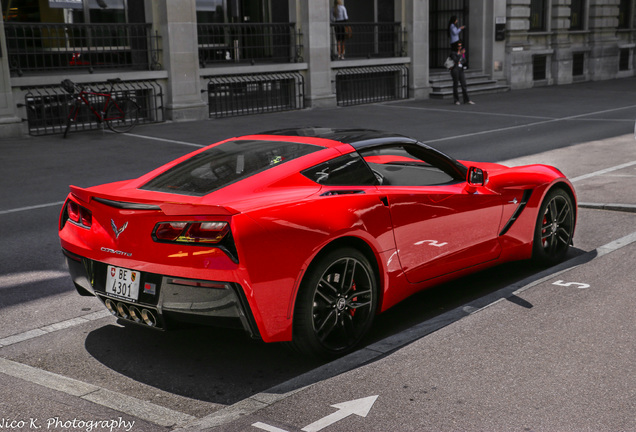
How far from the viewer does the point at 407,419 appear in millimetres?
3785

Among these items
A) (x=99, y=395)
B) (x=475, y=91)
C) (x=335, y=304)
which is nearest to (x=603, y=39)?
(x=475, y=91)

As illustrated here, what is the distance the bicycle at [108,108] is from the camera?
17.0 m

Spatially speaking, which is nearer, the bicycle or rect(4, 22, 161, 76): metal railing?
the bicycle

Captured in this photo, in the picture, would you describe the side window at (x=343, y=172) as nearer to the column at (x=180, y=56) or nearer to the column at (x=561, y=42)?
the column at (x=180, y=56)

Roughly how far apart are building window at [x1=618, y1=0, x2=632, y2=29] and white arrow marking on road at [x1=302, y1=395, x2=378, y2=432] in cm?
3661

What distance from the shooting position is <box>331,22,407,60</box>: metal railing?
24.8 m

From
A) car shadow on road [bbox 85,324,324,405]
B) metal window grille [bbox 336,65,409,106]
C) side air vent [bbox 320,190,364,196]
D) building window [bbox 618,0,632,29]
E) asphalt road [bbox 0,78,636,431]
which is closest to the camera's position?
asphalt road [bbox 0,78,636,431]

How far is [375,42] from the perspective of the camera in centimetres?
2555

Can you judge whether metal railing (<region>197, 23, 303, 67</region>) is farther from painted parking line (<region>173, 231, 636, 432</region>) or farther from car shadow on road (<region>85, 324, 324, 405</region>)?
car shadow on road (<region>85, 324, 324, 405</region>)

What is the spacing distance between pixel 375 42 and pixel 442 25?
218 inches

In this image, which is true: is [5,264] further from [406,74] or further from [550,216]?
[406,74]

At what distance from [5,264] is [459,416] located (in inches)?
191

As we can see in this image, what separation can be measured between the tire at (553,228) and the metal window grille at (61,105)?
43.3 ft

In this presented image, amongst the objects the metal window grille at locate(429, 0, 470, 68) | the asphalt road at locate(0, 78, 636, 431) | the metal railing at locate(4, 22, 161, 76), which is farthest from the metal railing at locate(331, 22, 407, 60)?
the asphalt road at locate(0, 78, 636, 431)
